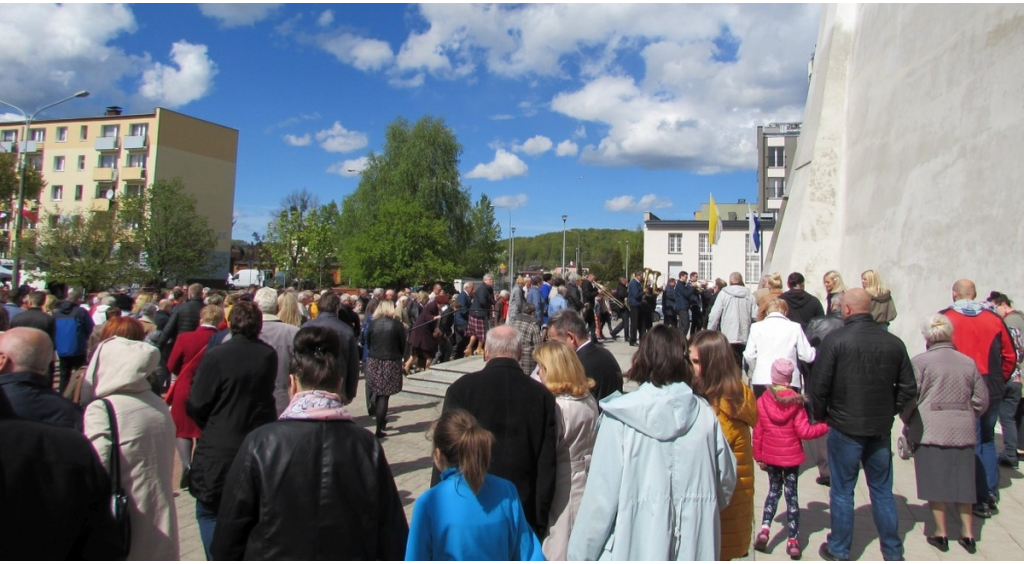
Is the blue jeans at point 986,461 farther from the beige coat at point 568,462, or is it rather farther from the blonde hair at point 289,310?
the blonde hair at point 289,310

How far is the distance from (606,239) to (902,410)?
133 meters

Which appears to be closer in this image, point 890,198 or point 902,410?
point 902,410

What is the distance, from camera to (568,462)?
3.75m

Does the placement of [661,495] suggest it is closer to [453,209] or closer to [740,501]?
[740,501]

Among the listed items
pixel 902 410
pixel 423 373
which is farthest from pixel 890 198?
pixel 423 373

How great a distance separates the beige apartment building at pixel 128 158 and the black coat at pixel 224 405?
189 ft

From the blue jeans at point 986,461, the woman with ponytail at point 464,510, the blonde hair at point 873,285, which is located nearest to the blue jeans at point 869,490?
the blue jeans at point 986,461

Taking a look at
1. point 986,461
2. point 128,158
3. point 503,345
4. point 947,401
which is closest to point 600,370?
point 503,345

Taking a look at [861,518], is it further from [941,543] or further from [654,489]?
[654,489]

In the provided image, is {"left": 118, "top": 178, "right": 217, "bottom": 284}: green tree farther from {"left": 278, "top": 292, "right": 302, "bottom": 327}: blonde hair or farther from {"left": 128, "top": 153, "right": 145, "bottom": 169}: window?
{"left": 278, "top": 292, "right": 302, "bottom": 327}: blonde hair

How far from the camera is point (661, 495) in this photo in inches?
111

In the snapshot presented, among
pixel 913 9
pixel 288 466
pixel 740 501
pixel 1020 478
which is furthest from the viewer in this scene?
pixel 913 9

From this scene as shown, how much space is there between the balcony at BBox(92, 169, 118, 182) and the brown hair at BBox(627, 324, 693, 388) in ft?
219

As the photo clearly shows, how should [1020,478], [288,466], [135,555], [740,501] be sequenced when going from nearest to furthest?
[288,466] → [135,555] → [740,501] → [1020,478]
